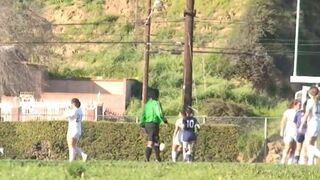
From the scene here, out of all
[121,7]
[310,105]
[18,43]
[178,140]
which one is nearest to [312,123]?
[310,105]

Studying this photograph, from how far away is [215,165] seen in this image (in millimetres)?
15297

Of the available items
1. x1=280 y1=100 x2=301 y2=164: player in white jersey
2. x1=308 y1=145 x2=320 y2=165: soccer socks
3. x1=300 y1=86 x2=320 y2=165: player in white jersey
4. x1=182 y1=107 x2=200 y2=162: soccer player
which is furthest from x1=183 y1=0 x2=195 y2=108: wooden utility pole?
x1=308 y1=145 x2=320 y2=165: soccer socks

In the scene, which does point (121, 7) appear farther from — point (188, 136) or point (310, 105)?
point (310, 105)

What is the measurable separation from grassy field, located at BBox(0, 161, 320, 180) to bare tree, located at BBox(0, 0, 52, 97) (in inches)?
1230

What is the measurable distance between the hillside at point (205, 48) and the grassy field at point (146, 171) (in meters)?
35.3

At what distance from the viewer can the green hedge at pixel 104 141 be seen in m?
27.7

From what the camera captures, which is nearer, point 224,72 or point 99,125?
point 99,125

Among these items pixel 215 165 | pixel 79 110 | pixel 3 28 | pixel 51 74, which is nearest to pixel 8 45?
pixel 3 28

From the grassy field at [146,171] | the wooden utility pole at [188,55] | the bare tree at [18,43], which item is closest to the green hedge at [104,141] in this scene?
the wooden utility pole at [188,55]

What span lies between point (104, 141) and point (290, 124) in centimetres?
945

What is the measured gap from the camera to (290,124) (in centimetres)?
1992

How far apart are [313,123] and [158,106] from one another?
3.59m

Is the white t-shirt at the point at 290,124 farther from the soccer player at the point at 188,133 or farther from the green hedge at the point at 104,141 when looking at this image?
the green hedge at the point at 104,141

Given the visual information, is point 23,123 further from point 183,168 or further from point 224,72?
point 224,72
